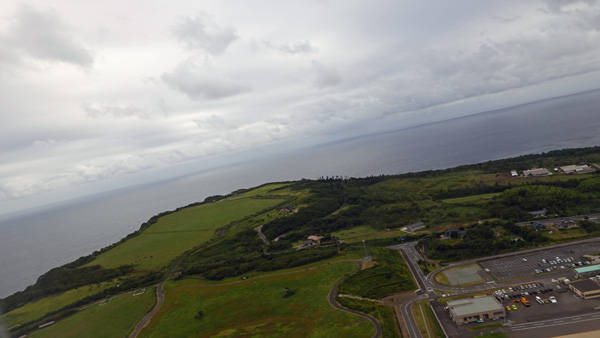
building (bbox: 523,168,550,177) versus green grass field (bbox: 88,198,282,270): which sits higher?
green grass field (bbox: 88,198,282,270)

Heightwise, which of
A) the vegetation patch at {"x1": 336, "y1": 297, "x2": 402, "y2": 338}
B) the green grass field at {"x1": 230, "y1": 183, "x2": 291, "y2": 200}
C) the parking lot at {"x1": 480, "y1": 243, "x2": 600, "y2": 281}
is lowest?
the parking lot at {"x1": 480, "y1": 243, "x2": 600, "y2": 281}

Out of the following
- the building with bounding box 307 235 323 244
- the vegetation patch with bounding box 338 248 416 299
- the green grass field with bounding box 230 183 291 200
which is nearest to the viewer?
the vegetation patch with bounding box 338 248 416 299

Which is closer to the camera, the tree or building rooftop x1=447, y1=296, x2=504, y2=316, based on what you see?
building rooftop x1=447, y1=296, x2=504, y2=316

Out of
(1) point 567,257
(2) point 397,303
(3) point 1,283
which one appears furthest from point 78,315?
(1) point 567,257

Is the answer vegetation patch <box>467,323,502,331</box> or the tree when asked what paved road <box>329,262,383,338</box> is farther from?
vegetation patch <box>467,323,502,331</box>

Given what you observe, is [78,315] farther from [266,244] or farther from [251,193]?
[251,193]

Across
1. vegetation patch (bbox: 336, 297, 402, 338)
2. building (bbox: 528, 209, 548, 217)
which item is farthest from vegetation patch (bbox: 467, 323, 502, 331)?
building (bbox: 528, 209, 548, 217)
